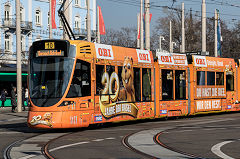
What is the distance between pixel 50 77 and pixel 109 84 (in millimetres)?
2354

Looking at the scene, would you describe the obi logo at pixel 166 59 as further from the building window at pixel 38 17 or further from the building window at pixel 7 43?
the building window at pixel 38 17

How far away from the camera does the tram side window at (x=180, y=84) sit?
20531 mm

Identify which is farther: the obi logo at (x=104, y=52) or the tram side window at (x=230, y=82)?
the tram side window at (x=230, y=82)

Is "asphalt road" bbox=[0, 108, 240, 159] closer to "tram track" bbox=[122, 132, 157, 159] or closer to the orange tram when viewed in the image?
"tram track" bbox=[122, 132, 157, 159]

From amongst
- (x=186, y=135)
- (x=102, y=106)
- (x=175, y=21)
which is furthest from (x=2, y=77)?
(x=175, y=21)

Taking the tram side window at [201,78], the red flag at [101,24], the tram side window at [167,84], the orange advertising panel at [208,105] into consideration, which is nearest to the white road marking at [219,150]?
the tram side window at [167,84]

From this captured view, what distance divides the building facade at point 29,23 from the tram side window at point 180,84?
30.9m

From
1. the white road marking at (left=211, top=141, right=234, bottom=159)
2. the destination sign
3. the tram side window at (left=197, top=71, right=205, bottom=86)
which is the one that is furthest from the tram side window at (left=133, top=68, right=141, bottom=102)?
the white road marking at (left=211, top=141, right=234, bottom=159)

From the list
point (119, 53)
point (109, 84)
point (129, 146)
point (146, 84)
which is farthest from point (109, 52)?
point (129, 146)

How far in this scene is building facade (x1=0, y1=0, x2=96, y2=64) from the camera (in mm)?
51312

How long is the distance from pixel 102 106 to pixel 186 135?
3525 mm

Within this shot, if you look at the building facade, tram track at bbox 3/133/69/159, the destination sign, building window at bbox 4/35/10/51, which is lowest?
tram track at bbox 3/133/69/159

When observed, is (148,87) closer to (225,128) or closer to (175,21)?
(225,128)

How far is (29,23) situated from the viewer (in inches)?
2120
